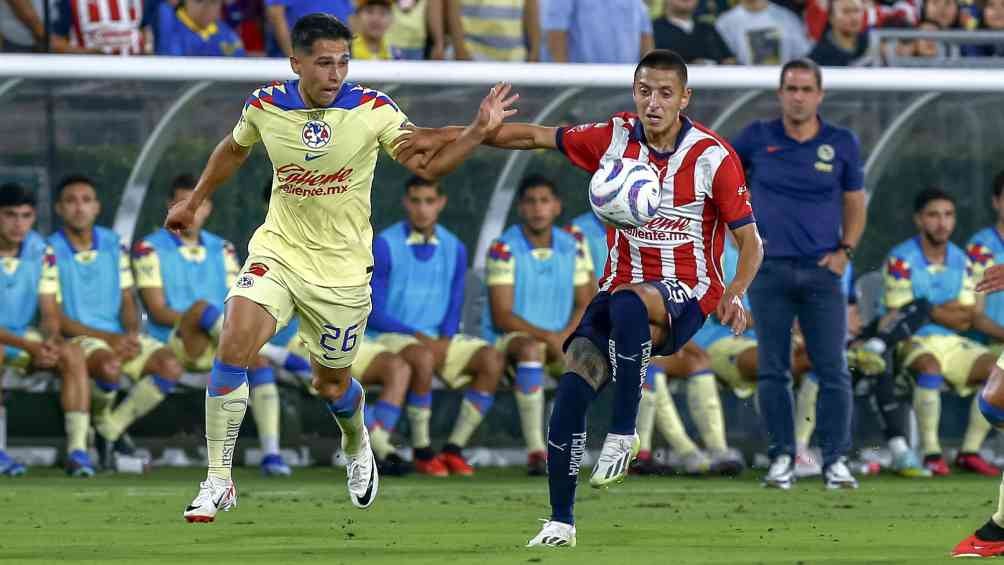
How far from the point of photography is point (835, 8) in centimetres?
1528

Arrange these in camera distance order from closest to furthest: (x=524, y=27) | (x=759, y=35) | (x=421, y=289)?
1. (x=421, y=289)
2. (x=524, y=27)
3. (x=759, y=35)

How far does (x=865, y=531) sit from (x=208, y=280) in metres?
5.73

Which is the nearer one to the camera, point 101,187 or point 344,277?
point 344,277

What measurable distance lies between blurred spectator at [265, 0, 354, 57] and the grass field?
287 centimetres

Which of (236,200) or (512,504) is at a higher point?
(236,200)

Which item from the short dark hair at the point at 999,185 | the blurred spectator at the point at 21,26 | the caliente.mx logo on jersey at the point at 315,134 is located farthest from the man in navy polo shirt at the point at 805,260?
the blurred spectator at the point at 21,26

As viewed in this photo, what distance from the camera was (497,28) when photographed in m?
14.4

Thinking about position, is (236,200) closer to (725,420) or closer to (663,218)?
(725,420)

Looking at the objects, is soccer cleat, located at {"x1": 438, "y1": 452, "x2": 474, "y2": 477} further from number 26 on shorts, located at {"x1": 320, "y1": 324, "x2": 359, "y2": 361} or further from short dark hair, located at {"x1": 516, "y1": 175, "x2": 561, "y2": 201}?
number 26 on shorts, located at {"x1": 320, "y1": 324, "x2": 359, "y2": 361}

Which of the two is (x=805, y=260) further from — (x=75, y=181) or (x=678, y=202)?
(x=75, y=181)

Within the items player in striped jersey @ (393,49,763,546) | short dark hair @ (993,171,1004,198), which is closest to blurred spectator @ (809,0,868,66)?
short dark hair @ (993,171,1004,198)

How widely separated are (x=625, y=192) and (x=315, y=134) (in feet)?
4.56

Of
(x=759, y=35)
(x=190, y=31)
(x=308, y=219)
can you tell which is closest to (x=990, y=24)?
(x=759, y=35)

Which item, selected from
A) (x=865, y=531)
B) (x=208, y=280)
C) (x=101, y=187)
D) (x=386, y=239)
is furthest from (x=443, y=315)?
(x=865, y=531)
